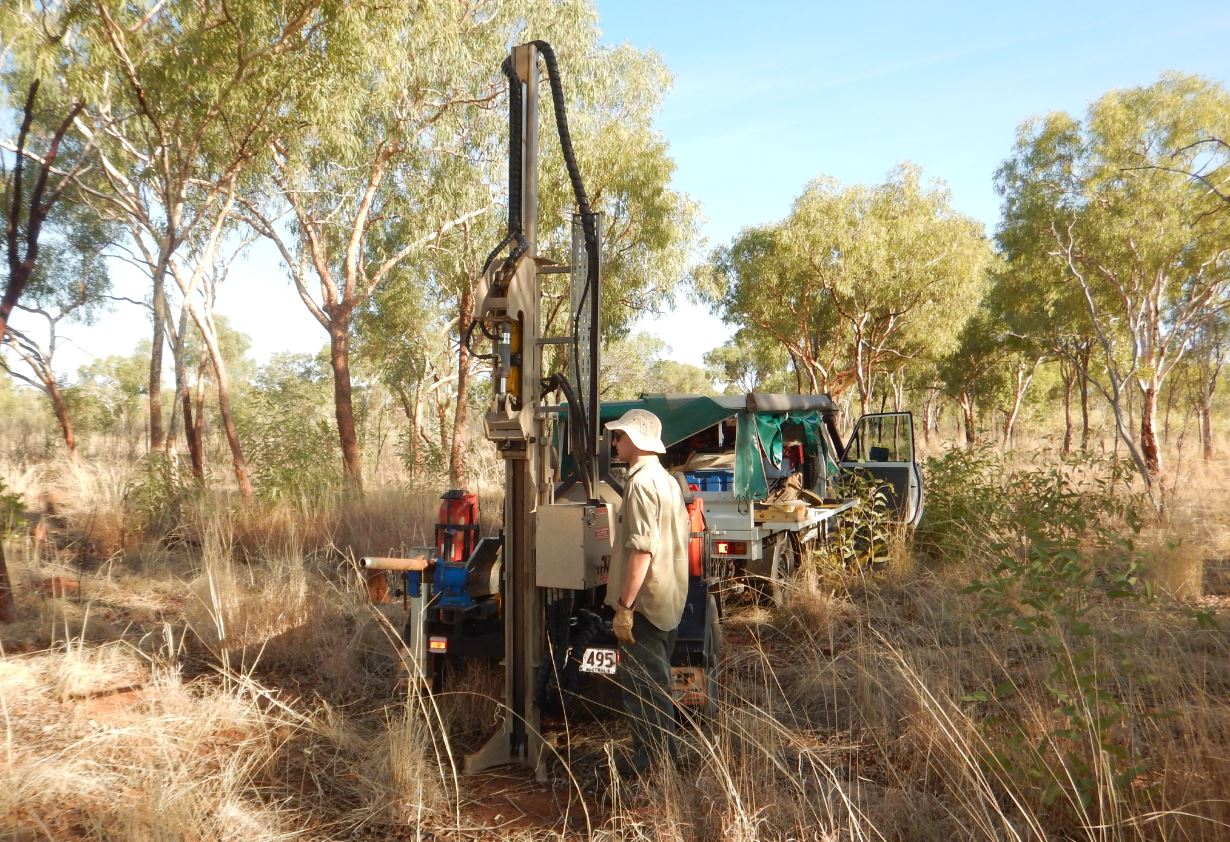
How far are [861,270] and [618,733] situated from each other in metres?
17.4

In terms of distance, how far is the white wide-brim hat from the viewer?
3971 millimetres

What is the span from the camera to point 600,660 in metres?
3.76

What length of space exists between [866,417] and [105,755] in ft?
28.0

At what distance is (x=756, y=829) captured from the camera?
9.60 feet

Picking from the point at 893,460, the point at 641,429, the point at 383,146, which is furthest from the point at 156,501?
the point at 893,460

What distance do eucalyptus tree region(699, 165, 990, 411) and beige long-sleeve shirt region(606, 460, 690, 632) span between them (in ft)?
50.0

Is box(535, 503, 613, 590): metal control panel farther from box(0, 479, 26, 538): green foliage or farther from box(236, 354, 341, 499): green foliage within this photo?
box(236, 354, 341, 499): green foliage

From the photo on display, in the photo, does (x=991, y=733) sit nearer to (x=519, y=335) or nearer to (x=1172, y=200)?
(x=519, y=335)

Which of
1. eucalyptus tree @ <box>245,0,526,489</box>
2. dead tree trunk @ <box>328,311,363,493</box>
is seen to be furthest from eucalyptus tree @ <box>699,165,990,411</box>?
dead tree trunk @ <box>328,311,363,493</box>

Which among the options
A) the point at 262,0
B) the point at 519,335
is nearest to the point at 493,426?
the point at 519,335

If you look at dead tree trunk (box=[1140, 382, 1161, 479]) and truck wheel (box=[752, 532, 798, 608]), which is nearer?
truck wheel (box=[752, 532, 798, 608])

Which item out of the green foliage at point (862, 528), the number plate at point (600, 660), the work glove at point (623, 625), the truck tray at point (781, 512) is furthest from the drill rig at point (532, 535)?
the green foliage at point (862, 528)

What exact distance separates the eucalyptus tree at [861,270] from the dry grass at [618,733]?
14.0 m

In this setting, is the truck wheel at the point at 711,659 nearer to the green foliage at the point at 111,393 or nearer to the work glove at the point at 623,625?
the work glove at the point at 623,625
